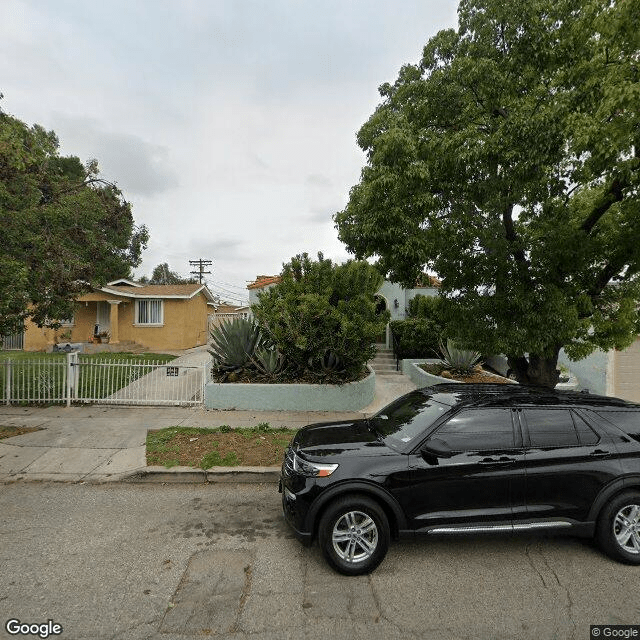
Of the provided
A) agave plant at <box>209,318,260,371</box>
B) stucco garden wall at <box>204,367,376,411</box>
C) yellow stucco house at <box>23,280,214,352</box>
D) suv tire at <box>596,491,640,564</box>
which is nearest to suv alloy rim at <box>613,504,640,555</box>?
suv tire at <box>596,491,640,564</box>

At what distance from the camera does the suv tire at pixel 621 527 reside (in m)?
3.43

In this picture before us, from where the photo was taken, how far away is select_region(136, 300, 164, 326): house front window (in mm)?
19406

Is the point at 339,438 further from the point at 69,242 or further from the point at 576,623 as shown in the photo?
the point at 69,242

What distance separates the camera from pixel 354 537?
329 cm

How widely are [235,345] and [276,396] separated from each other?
166cm

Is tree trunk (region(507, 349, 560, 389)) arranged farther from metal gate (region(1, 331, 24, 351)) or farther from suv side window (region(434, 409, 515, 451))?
metal gate (region(1, 331, 24, 351))

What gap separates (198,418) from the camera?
307 inches

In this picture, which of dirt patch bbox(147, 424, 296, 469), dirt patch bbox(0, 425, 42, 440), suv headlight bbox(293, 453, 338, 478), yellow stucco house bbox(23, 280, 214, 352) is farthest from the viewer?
yellow stucco house bbox(23, 280, 214, 352)

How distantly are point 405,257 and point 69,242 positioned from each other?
10.4 metres

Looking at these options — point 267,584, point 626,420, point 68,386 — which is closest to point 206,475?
point 267,584

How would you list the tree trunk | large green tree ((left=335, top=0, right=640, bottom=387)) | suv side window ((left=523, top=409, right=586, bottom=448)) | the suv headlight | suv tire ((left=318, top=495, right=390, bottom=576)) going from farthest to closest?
the tree trunk
large green tree ((left=335, top=0, right=640, bottom=387))
suv side window ((left=523, top=409, right=586, bottom=448))
the suv headlight
suv tire ((left=318, top=495, right=390, bottom=576))

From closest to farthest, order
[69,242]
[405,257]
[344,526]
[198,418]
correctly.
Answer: [344,526] → [405,257] → [198,418] → [69,242]

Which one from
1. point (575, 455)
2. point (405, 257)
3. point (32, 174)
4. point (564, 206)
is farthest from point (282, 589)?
point (32, 174)

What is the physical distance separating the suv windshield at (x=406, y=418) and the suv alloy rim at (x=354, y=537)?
75 centimetres
